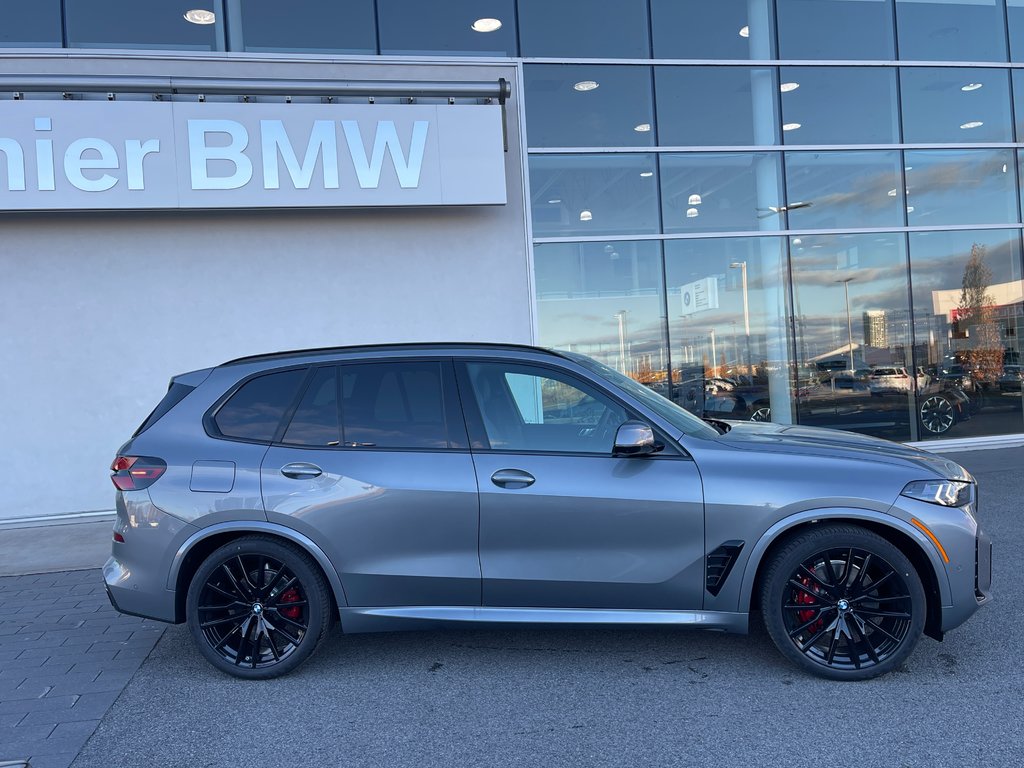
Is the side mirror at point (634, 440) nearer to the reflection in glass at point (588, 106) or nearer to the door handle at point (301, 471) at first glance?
the door handle at point (301, 471)

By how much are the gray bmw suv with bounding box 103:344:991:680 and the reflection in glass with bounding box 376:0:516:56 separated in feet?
24.3

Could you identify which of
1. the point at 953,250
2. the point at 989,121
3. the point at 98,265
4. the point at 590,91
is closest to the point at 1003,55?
the point at 989,121

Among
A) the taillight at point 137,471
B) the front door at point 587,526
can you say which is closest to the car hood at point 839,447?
the front door at point 587,526

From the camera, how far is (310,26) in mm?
10148

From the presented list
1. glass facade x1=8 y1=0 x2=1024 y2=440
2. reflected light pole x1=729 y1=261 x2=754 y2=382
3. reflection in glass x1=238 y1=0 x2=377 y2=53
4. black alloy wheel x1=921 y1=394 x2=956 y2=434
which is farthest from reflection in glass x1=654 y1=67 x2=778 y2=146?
black alloy wheel x1=921 y1=394 x2=956 y2=434

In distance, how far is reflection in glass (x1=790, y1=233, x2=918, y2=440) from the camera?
37.6 feet

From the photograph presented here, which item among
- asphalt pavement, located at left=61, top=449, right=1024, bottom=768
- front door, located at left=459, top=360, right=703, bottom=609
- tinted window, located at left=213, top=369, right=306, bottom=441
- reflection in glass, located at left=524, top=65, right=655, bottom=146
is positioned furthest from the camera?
reflection in glass, located at left=524, top=65, right=655, bottom=146

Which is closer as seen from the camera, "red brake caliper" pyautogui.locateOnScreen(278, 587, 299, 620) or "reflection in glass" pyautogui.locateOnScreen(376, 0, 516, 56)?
"red brake caliper" pyautogui.locateOnScreen(278, 587, 299, 620)

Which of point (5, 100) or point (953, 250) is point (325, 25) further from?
point (953, 250)

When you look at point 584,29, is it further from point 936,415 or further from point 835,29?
point 936,415

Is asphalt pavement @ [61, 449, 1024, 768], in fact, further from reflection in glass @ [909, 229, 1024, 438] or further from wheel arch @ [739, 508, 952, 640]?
reflection in glass @ [909, 229, 1024, 438]

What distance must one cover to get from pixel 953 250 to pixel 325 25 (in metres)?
9.61

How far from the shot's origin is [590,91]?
10922mm

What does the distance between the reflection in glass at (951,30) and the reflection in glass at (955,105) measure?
24cm
